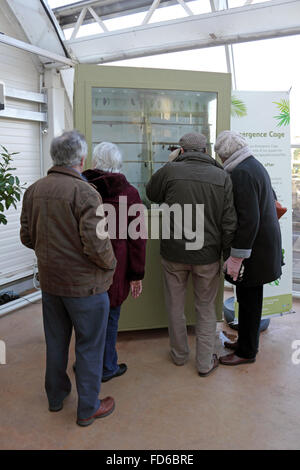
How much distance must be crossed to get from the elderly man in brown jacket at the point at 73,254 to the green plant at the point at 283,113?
1.99 m

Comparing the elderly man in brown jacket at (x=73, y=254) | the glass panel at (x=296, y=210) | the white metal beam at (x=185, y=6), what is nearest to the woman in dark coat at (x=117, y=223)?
the elderly man in brown jacket at (x=73, y=254)

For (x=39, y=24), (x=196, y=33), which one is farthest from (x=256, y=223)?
(x=39, y=24)

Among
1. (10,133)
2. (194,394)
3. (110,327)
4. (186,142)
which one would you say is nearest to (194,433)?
(194,394)

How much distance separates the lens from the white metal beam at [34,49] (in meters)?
3.36

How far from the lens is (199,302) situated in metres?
2.61

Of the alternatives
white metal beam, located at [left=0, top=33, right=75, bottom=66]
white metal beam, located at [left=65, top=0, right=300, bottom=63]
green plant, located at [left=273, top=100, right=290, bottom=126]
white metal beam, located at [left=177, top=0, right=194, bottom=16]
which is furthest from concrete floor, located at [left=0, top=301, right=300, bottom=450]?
white metal beam, located at [left=177, top=0, right=194, bottom=16]

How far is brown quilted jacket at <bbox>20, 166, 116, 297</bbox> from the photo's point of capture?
180 centimetres

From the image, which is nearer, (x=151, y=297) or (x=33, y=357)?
(x=33, y=357)

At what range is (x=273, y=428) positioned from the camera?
2082 millimetres

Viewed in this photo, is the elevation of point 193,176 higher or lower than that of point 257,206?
higher

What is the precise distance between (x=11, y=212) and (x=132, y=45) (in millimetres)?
2189

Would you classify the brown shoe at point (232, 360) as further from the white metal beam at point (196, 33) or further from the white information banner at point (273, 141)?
the white metal beam at point (196, 33)

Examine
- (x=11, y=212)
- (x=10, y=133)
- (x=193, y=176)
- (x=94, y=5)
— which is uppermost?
(x=94, y=5)

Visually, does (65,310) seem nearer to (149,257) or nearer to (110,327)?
(110,327)
